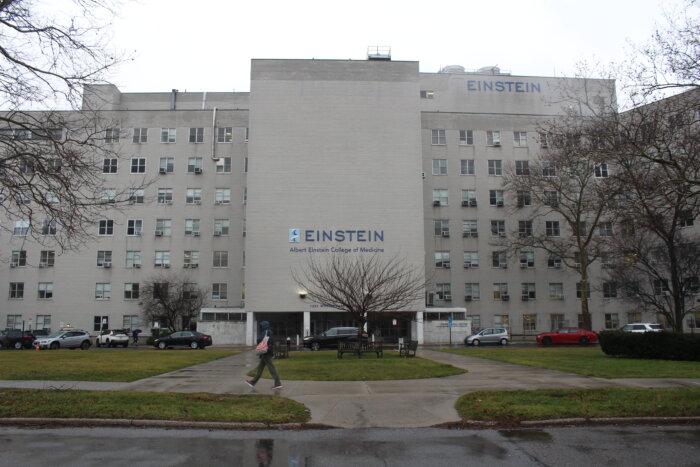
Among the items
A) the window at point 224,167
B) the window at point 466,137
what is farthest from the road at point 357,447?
the window at point 466,137

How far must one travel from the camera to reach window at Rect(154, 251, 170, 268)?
201ft

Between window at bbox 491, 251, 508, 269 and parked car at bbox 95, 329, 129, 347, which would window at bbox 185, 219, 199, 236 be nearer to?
parked car at bbox 95, 329, 129, 347

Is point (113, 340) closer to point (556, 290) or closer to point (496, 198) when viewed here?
point (496, 198)

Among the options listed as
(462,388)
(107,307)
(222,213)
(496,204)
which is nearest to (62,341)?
(107,307)

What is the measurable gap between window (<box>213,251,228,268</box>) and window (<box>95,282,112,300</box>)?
1213 cm

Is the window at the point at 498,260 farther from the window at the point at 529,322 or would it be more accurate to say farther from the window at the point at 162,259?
the window at the point at 162,259

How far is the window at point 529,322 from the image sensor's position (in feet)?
200

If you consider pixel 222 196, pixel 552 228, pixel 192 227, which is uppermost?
pixel 222 196

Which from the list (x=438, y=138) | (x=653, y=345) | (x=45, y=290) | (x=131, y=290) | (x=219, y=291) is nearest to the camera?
(x=653, y=345)

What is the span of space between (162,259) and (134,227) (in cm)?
509

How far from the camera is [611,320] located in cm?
6191

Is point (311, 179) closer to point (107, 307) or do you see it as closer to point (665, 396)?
point (107, 307)

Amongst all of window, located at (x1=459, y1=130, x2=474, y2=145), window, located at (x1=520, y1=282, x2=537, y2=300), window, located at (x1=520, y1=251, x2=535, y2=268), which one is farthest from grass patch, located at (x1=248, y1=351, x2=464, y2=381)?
window, located at (x1=459, y1=130, x2=474, y2=145)

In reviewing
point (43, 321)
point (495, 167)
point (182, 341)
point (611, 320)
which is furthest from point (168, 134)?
point (611, 320)
